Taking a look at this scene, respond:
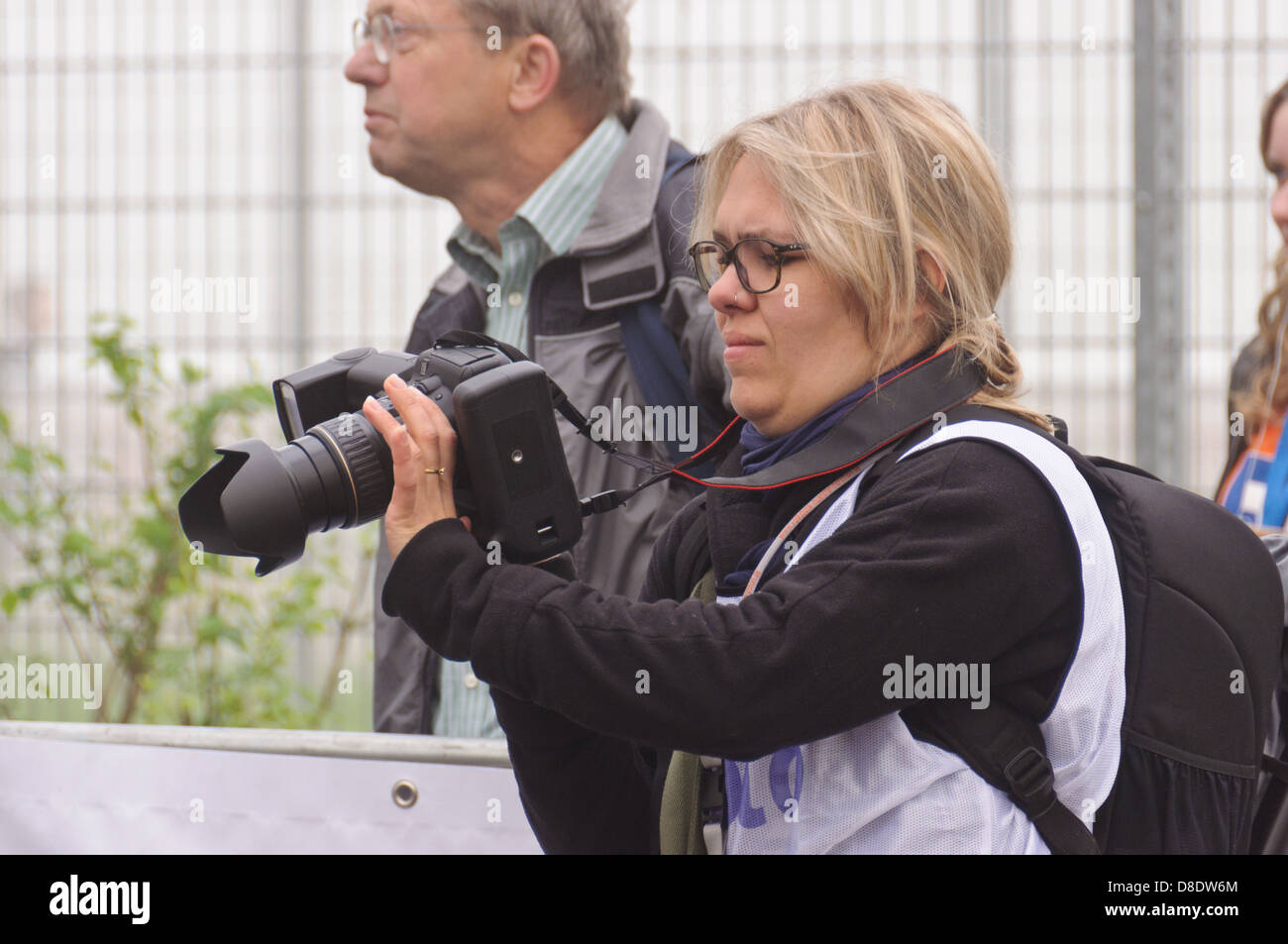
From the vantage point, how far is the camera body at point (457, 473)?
1.37 m

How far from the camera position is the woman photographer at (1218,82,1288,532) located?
2014mm

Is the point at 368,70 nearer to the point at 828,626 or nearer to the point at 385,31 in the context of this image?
the point at 385,31

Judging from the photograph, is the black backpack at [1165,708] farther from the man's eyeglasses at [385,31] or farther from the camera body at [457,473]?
the man's eyeglasses at [385,31]

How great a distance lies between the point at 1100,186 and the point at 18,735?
8.02ft

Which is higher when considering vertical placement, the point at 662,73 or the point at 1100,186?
the point at 662,73

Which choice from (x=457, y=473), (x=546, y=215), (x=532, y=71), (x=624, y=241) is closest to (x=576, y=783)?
(x=457, y=473)

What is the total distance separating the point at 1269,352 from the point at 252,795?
1.60 m

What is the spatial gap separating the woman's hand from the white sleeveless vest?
339 millimetres

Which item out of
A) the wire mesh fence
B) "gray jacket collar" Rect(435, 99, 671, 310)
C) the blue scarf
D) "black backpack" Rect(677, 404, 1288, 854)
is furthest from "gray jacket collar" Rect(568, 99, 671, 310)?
the wire mesh fence

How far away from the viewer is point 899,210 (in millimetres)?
1336
